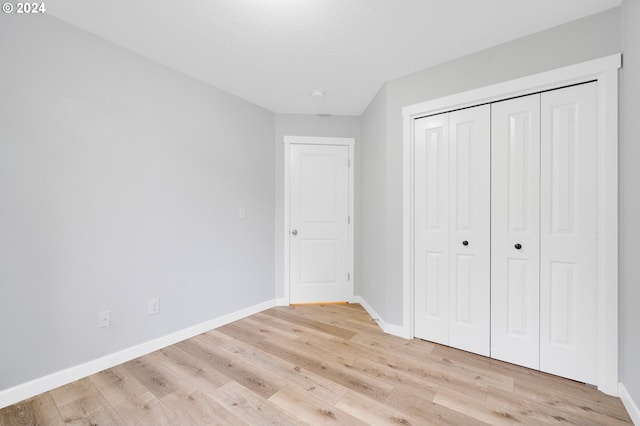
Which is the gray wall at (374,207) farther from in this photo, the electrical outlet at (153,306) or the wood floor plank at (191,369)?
the electrical outlet at (153,306)

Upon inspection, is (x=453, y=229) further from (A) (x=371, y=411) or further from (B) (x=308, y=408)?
(B) (x=308, y=408)

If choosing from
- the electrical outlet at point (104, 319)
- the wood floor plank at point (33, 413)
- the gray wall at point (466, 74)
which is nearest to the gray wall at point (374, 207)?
the gray wall at point (466, 74)

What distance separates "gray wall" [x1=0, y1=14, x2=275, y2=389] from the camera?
164cm

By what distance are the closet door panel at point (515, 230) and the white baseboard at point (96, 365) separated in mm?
2585

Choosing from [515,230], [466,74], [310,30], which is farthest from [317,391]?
[466,74]

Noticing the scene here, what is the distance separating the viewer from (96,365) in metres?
1.93

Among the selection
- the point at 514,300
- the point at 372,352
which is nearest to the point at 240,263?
the point at 372,352

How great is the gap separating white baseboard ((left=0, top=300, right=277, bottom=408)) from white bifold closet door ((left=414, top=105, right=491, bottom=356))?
6.90ft

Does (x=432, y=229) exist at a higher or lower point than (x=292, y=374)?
higher

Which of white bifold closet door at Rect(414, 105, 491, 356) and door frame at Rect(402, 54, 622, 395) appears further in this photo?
white bifold closet door at Rect(414, 105, 491, 356)

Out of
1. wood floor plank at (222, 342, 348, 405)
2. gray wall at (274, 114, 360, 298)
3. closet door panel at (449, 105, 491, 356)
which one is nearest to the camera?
wood floor plank at (222, 342, 348, 405)

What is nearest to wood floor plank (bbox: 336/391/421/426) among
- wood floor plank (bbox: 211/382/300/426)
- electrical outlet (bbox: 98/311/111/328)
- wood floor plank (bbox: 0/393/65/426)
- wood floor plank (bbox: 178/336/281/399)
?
wood floor plank (bbox: 211/382/300/426)

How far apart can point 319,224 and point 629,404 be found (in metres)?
2.84

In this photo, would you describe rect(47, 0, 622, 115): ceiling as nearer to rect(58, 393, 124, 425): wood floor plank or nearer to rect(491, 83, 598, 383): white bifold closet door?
rect(491, 83, 598, 383): white bifold closet door
